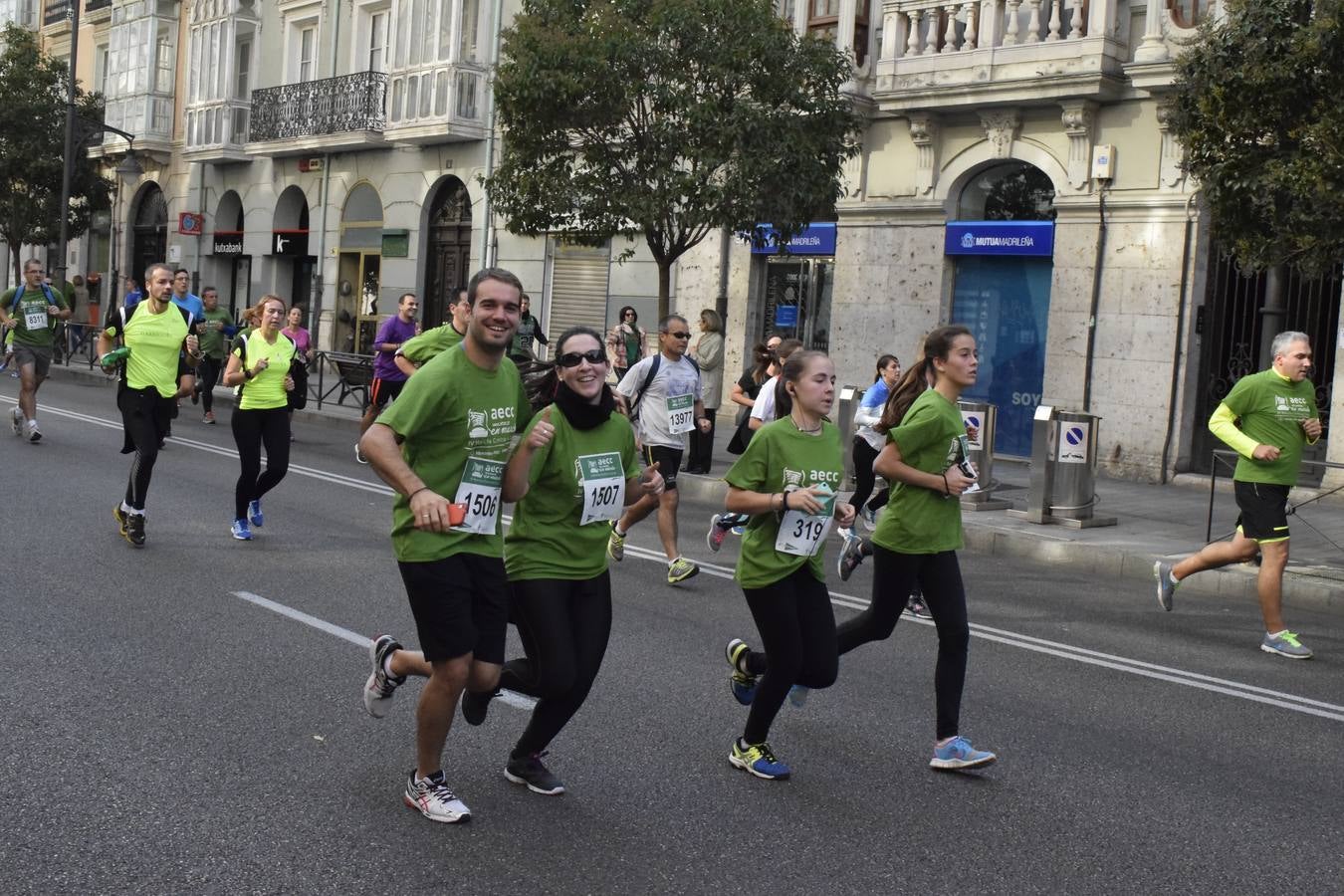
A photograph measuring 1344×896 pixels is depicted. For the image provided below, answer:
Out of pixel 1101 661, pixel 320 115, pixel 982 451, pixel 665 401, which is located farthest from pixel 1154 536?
pixel 320 115

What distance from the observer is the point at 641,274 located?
2527 centimetres

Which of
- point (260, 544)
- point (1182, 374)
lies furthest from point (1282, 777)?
point (1182, 374)

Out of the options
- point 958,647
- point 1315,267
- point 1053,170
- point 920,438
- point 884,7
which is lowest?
point 958,647

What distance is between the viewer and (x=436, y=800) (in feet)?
15.6

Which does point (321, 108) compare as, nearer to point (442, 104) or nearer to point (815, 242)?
point (442, 104)

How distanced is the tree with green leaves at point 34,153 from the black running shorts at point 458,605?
3395 centimetres

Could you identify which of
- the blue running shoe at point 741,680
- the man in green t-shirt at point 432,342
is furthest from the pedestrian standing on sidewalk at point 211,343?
the blue running shoe at point 741,680

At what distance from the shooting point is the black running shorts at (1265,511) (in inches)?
330

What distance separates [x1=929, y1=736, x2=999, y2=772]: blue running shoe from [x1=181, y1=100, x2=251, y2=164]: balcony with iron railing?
101ft

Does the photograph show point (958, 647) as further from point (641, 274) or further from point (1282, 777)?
point (641, 274)

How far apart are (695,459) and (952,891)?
12.2m

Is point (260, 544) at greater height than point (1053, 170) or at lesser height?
lesser

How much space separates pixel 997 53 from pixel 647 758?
1542 cm

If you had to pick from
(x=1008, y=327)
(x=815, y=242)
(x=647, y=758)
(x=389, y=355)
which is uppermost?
(x=815, y=242)
